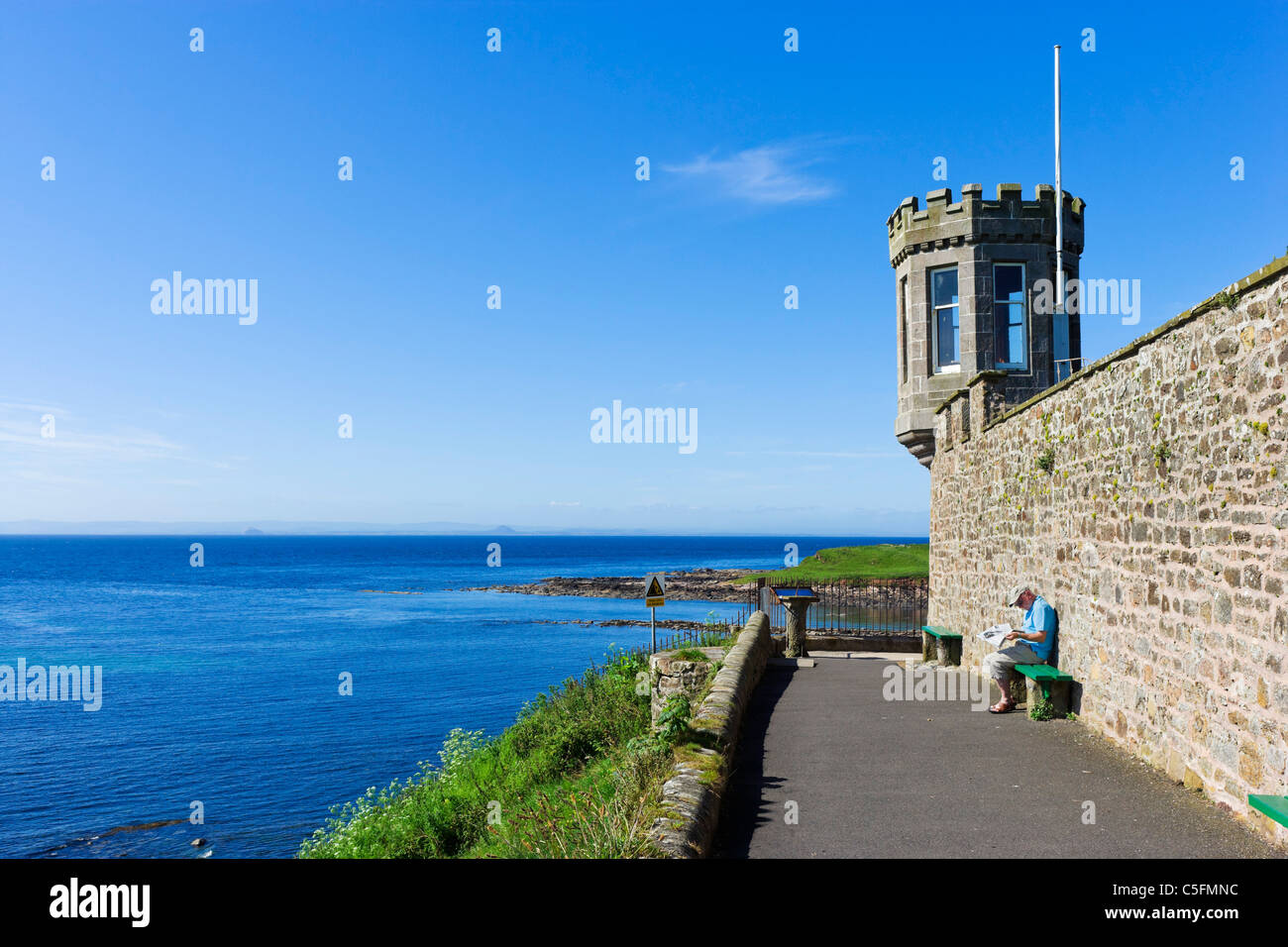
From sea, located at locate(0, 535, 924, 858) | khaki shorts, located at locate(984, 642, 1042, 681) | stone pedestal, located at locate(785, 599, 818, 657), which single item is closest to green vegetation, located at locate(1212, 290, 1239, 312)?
khaki shorts, located at locate(984, 642, 1042, 681)

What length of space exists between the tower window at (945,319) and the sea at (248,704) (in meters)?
16.7

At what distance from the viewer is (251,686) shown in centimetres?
3988

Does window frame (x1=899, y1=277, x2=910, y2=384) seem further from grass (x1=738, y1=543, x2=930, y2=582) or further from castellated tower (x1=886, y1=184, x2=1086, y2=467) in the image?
grass (x1=738, y1=543, x2=930, y2=582)

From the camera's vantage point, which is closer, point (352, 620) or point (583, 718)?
point (583, 718)

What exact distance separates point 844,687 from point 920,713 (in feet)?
9.16

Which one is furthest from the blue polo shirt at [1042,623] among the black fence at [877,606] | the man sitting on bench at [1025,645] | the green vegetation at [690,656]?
the black fence at [877,606]

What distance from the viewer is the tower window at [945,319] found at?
17.4 meters

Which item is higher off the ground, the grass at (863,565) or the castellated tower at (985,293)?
the castellated tower at (985,293)

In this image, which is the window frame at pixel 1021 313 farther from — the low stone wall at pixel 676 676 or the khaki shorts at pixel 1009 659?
the low stone wall at pixel 676 676

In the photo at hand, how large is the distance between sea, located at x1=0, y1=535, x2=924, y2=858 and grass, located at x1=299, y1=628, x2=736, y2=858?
3.11 m

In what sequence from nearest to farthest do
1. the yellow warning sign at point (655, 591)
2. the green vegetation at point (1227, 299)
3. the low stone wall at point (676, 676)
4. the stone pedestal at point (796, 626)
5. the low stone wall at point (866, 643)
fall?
the green vegetation at point (1227, 299) < the low stone wall at point (676, 676) < the yellow warning sign at point (655, 591) < the stone pedestal at point (796, 626) < the low stone wall at point (866, 643)

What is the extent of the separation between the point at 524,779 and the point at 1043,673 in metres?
10.3
